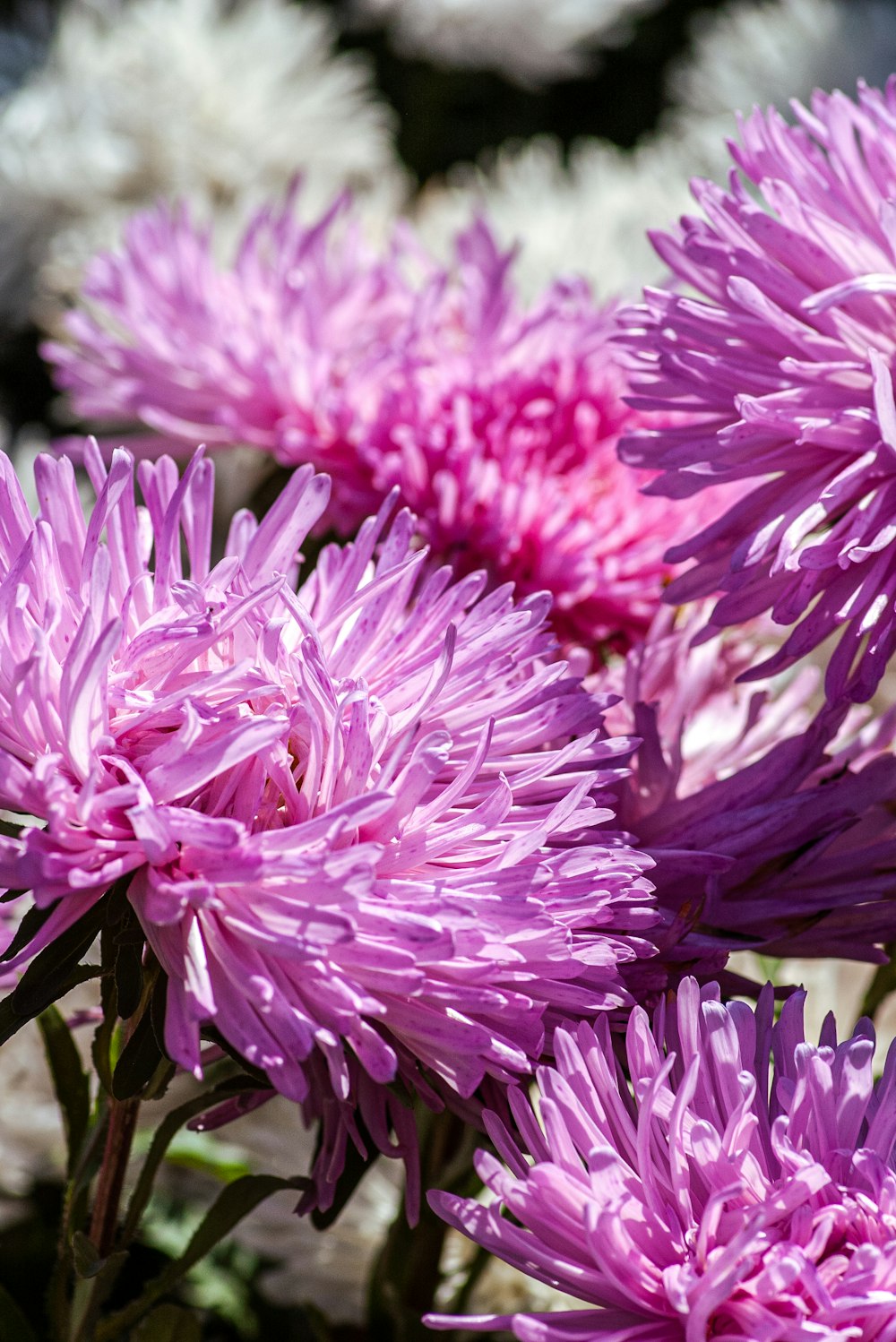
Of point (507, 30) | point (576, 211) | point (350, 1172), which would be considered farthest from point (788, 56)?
point (350, 1172)

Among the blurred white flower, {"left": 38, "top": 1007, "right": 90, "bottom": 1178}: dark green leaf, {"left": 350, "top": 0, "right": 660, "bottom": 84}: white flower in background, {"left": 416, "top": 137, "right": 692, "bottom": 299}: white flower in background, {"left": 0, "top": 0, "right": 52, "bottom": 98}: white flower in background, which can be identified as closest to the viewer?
{"left": 38, "top": 1007, "right": 90, "bottom": 1178}: dark green leaf

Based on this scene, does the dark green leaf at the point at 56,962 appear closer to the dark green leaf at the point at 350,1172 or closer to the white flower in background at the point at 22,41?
the dark green leaf at the point at 350,1172

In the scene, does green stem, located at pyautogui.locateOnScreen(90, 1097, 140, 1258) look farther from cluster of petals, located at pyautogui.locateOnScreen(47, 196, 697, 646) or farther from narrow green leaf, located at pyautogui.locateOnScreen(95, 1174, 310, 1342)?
cluster of petals, located at pyautogui.locateOnScreen(47, 196, 697, 646)

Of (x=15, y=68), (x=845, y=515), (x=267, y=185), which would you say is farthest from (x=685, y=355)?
(x=15, y=68)

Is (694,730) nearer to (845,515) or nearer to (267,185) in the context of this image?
(845,515)

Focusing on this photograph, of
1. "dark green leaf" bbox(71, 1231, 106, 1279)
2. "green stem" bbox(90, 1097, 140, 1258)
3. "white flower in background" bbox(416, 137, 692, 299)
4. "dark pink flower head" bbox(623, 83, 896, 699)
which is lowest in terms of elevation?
"dark green leaf" bbox(71, 1231, 106, 1279)

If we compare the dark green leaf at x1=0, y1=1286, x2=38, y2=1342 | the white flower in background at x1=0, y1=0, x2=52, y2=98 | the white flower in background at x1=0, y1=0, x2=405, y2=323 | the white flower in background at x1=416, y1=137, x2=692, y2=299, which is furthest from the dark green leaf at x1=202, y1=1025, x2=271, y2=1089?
the white flower in background at x1=0, y1=0, x2=52, y2=98
